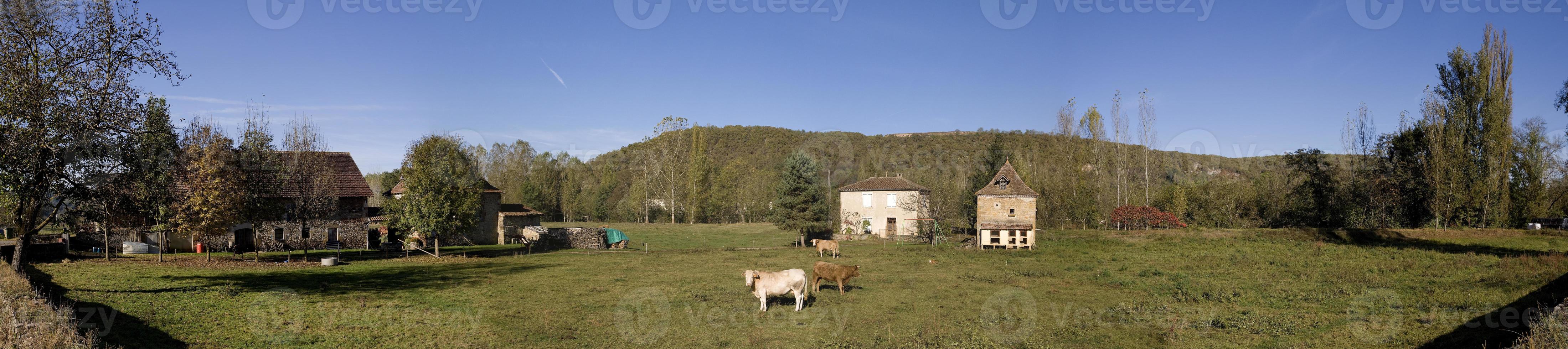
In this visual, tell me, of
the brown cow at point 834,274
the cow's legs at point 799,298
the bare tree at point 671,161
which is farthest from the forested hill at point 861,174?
the cow's legs at point 799,298

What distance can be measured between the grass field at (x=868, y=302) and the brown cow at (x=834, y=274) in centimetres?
45

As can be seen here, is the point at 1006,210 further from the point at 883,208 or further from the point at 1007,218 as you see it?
the point at 883,208

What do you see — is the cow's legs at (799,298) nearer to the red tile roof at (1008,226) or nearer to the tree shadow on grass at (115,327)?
the tree shadow on grass at (115,327)

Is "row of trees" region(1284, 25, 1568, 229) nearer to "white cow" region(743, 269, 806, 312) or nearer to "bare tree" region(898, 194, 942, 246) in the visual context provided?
"bare tree" region(898, 194, 942, 246)

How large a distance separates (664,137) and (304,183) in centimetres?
3577

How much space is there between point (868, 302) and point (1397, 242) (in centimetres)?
3122

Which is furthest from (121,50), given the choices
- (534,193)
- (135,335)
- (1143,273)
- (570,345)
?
(534,193)

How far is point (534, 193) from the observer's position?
7094cm

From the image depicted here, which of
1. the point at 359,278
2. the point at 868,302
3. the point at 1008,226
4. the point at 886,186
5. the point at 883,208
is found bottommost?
the point at 359,278

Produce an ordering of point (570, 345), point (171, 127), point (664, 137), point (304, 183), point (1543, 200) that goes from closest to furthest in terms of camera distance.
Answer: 1. point (570, 345)
2. point (171, 127)
3. point (304, 183)
4. point (1543, 200)
5. point (664, 137)

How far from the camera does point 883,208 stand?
157 feet

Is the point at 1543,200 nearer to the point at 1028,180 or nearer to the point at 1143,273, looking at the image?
the point at 1028,180

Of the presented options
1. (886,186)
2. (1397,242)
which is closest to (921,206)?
(886,186)

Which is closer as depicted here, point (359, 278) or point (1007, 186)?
point (359, 278)
